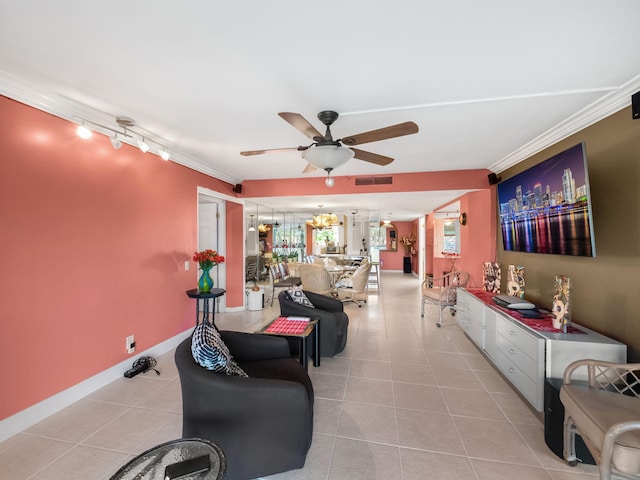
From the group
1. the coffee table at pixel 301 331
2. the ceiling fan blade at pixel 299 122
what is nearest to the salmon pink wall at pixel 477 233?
the coffee table at pixel 301 331

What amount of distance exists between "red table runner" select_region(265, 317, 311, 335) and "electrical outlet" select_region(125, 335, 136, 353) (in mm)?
Answer: 1586

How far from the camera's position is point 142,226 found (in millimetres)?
3256

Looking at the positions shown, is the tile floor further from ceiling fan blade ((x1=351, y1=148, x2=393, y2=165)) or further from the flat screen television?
ceiling fan blade ((x1=351, y1=148, x2=393, y2=165))

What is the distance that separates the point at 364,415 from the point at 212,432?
1.26 meters

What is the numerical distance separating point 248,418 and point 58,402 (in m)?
1.99

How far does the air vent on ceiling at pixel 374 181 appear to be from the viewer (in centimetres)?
490

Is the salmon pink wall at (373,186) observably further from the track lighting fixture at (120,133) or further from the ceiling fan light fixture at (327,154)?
the ceiling fan light fixture at (327,154)

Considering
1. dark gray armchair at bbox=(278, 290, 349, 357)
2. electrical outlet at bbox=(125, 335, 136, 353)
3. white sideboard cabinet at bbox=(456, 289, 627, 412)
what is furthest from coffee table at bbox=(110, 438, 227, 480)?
white sideboard cabinet at bbox=(456, 289, 627, 412)

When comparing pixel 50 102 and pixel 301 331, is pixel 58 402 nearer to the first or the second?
pixel 301 331

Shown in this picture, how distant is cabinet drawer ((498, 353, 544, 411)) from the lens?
2250 mm

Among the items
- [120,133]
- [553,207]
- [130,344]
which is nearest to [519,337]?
[553,207]

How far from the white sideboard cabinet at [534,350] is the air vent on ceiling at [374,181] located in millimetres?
2513

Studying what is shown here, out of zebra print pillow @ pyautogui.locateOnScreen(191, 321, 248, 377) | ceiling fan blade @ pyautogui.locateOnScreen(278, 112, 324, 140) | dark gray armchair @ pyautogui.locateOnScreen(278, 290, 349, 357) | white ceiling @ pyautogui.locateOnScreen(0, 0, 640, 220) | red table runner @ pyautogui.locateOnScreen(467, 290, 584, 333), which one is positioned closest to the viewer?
white ceiling @ pyautogui.locateOnScreen(0, 0, 640, 220)

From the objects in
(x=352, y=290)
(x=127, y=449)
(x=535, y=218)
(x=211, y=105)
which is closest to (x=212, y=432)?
(x=127, y=449)
